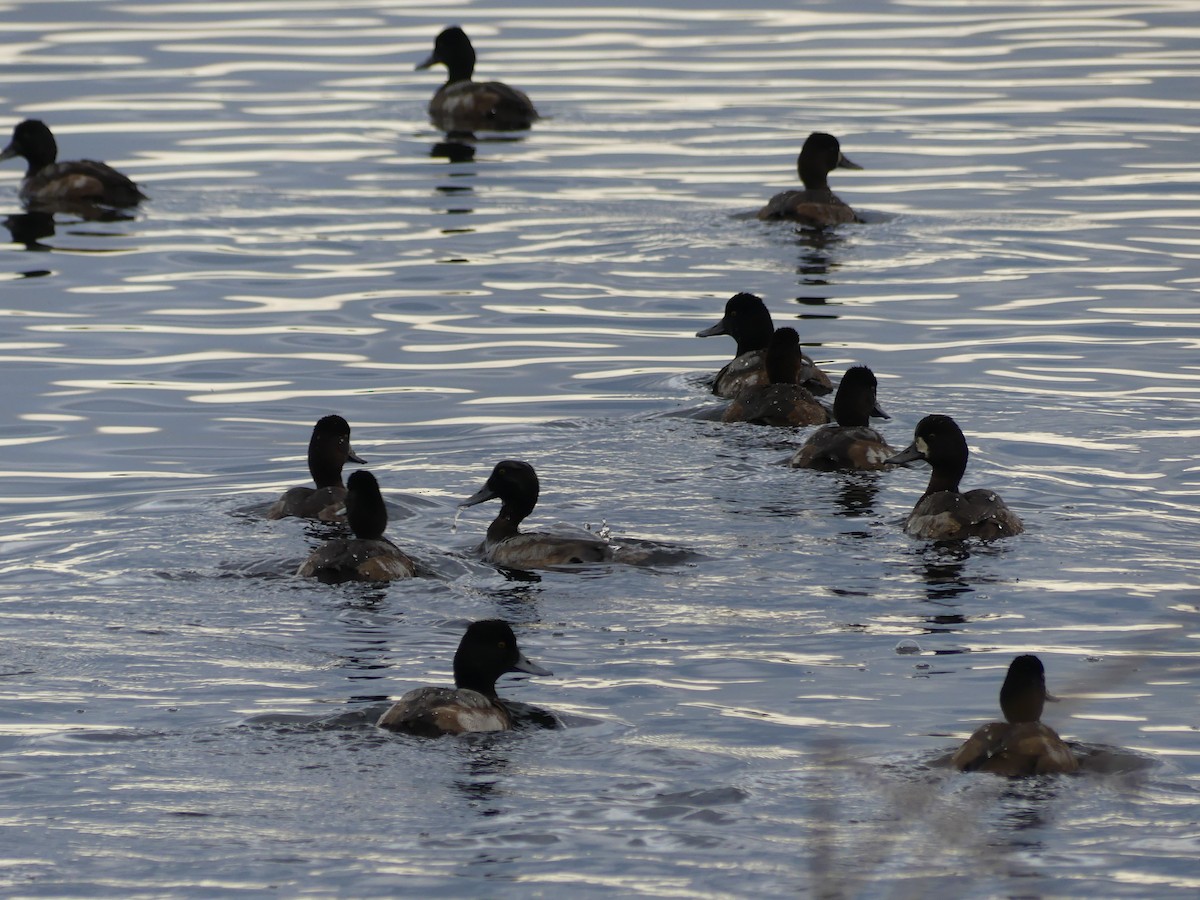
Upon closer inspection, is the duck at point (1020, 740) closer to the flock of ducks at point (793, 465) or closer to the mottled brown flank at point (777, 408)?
the flock of ducks at point (793, 465)

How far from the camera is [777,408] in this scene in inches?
679

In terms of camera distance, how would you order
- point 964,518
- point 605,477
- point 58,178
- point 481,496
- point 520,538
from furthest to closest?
point 58,178
point 605,477
point 481,496
point 520,538
point 964,518

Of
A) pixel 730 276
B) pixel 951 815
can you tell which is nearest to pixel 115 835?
pixel 951 815

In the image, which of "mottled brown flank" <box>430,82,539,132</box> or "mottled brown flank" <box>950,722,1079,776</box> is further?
"mottled brown flank" <box>430,82,539,132</box>

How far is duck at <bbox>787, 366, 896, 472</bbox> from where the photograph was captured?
1570 cm

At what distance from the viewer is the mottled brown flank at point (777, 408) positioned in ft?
56.5

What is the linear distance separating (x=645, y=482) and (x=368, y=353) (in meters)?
4.97

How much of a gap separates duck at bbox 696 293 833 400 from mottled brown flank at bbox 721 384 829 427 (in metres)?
0.24

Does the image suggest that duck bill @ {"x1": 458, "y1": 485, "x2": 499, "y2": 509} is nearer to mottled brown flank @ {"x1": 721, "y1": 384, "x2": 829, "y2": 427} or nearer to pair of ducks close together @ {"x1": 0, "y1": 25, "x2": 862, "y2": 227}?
mottled brown flank @ {"x1": 721, "y1": 384, "x2": 829, "y2": 427}

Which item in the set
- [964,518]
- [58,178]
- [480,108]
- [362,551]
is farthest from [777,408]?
[480,108]

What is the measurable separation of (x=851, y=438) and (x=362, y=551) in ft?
13.1

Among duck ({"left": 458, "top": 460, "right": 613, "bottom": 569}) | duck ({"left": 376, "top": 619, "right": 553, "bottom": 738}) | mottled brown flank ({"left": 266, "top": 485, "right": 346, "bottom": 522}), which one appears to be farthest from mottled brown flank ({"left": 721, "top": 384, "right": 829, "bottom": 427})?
duck ({"left": 376, "top": 619, "right": 553, "bottom": 738})

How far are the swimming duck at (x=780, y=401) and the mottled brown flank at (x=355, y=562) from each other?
4.39 meters

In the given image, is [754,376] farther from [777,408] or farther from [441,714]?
[441,714]
